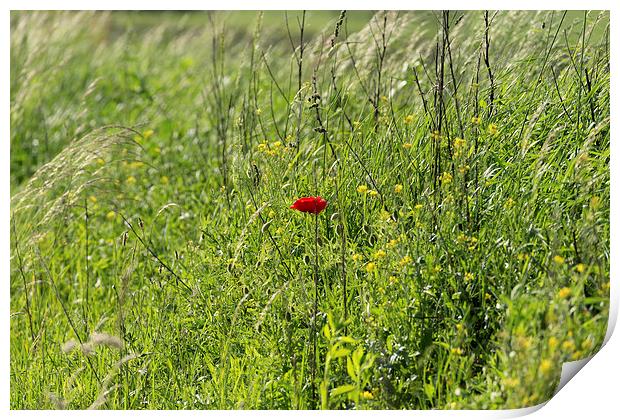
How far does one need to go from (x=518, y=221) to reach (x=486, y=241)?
0.13m

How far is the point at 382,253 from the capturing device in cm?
316

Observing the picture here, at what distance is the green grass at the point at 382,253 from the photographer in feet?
9.97

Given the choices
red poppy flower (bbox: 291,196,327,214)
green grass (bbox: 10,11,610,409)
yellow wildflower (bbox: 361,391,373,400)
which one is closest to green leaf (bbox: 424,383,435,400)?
green grass (bbox: 10,11,610,409)

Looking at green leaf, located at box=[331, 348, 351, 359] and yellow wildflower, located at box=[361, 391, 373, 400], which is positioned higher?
green leaf, located at box=[331, 348, 351, 359]

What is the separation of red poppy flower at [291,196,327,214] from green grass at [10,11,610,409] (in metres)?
0.13

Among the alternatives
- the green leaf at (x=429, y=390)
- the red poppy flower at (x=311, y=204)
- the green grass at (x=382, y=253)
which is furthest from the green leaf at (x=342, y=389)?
the red poppy flower at (x=311, y=204)

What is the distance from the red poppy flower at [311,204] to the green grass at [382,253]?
0.43 ft

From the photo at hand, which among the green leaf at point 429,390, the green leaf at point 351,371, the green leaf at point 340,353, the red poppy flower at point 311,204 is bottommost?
the green leaf at point 429,390

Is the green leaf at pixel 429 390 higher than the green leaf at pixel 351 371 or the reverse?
the reverse

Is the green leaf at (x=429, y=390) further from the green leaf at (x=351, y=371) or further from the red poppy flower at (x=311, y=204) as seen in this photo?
the red poppy flower at (x=311, y=204)

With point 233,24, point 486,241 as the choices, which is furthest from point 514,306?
point 233,24

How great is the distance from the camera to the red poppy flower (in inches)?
127

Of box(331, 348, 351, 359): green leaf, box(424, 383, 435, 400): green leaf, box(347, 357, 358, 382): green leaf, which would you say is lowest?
box(424, 383, 435, 400): green leaf

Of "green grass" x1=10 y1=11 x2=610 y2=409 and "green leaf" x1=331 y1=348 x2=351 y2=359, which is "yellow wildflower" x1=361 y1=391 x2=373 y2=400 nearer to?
"green grass" x1=10 y1=11 x2=610 y2=409
